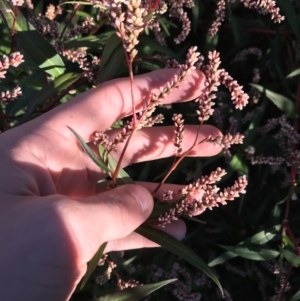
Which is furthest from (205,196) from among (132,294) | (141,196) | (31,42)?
(31,42)

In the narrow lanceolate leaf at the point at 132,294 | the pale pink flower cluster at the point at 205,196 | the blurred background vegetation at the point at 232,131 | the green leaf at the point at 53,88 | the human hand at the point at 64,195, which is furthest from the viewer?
Result: the blurred background vegetation at the point at 232,131

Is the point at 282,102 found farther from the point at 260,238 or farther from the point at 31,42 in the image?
the point at 31,42

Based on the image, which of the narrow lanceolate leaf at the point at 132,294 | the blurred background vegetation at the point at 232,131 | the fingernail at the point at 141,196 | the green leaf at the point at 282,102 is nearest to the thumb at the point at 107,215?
the fingernail at the point at 141,196

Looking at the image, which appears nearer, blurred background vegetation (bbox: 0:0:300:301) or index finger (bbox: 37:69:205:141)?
index finger (bbox: 37:69:205:141)

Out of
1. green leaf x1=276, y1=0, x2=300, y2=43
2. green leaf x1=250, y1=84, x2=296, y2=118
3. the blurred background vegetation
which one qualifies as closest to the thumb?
the blurred background vegetation

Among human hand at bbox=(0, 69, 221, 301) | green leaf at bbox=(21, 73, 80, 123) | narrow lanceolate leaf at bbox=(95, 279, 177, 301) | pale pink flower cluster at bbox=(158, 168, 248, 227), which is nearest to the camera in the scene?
human hand at bbox=(0, 69, 221, 301)

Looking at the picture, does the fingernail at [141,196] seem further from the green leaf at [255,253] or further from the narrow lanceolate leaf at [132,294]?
the green leaf at [255,253]

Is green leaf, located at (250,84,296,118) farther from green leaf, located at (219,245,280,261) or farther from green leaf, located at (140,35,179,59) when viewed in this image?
green leaf, located at (219,245,280,261)
